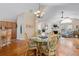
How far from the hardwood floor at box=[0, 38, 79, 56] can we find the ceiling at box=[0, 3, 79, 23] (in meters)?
0.37

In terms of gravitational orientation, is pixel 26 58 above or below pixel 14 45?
below

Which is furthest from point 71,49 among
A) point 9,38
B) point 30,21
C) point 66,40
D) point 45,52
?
point 9,38

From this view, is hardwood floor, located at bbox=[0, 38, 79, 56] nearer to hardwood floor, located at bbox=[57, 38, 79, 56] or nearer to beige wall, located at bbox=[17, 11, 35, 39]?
hardwood floor, located at bbox=[57, 38, 79, 56]

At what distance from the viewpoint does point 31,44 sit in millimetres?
2176

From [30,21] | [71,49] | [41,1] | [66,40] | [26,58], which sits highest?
[41,1]

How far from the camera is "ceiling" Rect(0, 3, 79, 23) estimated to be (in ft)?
6.97

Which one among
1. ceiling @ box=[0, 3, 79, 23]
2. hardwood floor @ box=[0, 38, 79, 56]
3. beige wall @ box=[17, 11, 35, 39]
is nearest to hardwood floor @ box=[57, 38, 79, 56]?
hardwood floor @ box=[0, 38, 79, 56]

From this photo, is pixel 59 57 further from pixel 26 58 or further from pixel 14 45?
pixel 14 45

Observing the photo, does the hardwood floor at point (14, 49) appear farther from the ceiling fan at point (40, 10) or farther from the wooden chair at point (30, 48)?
the ceiling fan at point (40, 10)

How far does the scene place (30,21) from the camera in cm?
212

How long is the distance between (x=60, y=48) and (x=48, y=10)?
62cm

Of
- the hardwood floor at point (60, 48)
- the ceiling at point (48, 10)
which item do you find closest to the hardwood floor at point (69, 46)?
the hardwood floor at point (60, 48)

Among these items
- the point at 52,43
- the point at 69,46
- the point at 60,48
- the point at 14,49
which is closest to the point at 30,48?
the point at 14,49

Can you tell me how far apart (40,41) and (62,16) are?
0.52 metres
